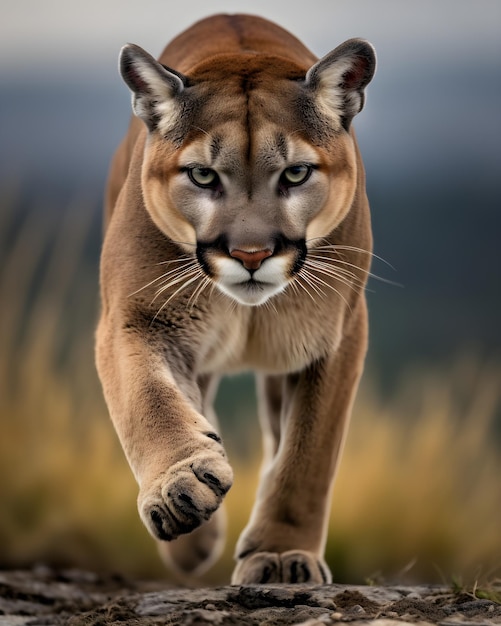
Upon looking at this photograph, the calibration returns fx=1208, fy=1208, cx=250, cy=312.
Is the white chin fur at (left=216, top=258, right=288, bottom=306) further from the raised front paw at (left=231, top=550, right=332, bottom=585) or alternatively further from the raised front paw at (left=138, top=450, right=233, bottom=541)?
the raised front paw at (left=231, top=550, right=332, bottom=585)

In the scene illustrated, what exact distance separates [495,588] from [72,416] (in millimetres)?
2537

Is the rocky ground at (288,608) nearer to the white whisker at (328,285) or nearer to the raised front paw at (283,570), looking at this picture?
the raised front paw at (283,570)

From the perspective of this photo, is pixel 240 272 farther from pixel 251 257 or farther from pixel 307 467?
pixel 307 467

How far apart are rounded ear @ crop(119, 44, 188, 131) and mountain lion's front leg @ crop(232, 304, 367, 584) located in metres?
0.89

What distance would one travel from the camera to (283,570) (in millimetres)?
3385

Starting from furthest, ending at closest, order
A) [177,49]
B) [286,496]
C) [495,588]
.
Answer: [177,49] → [286,496] → [495,588]

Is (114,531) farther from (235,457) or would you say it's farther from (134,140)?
(134,140)

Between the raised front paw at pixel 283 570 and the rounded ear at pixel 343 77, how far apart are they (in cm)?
123

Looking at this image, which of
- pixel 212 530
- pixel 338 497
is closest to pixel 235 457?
pixel 338 497

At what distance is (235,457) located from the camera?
5203 millimetres

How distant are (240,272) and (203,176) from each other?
11.4 inches

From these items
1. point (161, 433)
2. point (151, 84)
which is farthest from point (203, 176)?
point (161, 433)

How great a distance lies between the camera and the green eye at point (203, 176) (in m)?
2.99

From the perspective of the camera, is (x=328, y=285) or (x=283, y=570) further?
(x=283, y=570)
